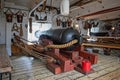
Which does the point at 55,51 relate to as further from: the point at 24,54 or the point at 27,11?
the point at 27,11

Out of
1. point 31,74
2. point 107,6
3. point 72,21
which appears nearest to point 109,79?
point 31,74

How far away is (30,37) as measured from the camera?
200 inches

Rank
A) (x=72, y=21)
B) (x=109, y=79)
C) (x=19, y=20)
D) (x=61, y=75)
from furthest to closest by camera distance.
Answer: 1. (x=72, y=21)
2. (x=19, y=20)
3. (x=61, y=75)
4. (x=109, y=79)

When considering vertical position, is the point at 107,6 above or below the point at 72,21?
above

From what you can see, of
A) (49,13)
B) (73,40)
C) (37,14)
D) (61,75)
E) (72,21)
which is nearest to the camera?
(61,75)

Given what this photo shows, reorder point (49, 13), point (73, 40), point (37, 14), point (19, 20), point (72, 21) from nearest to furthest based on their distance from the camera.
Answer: point (73, 40) → point (19, 20) → point (37, 14) → point (49, 13) → point (72, 21)

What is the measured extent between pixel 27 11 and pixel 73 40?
3.01 metres

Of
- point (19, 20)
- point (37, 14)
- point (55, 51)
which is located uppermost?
point (37, 14)

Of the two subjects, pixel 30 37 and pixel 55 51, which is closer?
pixel 55 51

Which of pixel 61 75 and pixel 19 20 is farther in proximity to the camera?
pixel 19 20

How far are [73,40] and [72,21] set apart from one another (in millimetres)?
3729

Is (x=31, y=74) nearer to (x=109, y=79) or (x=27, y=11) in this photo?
(x=109, y=79)

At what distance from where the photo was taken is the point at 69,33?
2.73m

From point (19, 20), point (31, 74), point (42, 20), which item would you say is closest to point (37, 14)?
point (42, 20)
